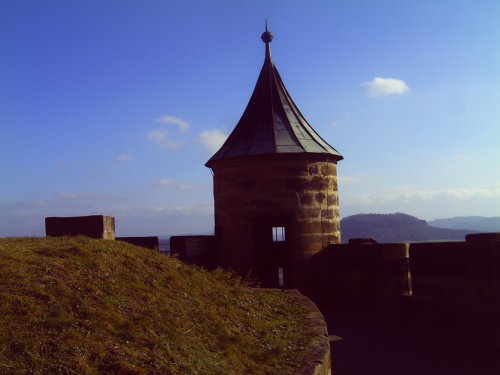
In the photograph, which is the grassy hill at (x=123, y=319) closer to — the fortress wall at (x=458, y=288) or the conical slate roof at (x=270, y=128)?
the fortress wall at (x=458, y=288)

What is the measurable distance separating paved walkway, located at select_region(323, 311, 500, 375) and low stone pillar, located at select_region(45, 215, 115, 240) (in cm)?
425

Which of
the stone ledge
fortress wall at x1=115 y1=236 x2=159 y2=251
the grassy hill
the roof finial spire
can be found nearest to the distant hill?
the roof finial spire

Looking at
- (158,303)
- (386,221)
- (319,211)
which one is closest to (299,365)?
(158,303)

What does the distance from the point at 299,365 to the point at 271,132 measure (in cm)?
1007

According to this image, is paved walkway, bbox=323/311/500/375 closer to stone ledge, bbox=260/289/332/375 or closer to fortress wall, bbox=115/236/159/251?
stone ledge, bbox=260/289/332/375

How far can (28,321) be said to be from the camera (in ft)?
13.6

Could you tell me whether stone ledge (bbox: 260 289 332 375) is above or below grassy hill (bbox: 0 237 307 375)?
below

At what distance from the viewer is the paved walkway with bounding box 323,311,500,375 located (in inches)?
319

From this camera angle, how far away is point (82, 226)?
28.5 ft

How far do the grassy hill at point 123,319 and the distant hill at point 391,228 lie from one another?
130951 millimetres

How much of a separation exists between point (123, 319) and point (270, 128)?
10596 millimetres

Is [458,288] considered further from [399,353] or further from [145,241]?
[145,241]

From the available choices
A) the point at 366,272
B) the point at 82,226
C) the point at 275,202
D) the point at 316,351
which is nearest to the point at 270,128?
the point at 275,202

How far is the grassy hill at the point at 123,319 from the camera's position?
3.92 m
